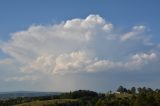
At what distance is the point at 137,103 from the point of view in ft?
627

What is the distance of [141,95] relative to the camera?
193 metres

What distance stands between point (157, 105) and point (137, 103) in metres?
10.1

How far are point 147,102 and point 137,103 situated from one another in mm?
4906

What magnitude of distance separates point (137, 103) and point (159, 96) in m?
15.5

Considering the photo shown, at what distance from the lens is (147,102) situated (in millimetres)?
191250

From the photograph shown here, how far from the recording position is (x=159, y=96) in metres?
200

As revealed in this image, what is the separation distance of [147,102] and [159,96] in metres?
11.6

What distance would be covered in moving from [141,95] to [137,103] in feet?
15.9

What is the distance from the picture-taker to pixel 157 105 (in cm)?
19225

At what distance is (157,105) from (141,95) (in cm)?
905

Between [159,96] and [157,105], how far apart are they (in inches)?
345
